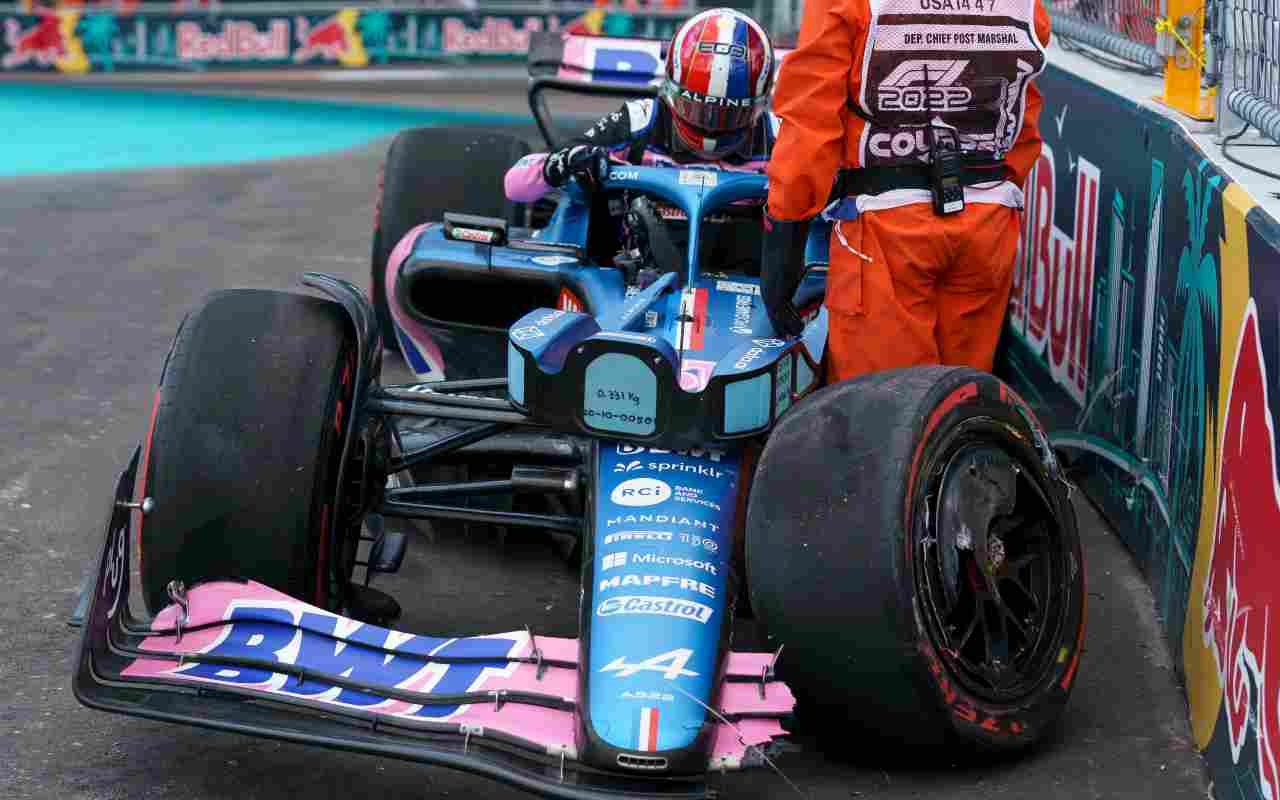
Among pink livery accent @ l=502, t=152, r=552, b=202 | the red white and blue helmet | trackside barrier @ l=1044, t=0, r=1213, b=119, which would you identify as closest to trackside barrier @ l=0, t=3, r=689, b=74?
trackside barrier @ l=1044, t=0, r=1213, b=119

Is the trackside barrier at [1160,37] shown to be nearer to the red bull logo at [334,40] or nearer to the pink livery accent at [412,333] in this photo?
the pink livery accent at [412,333]

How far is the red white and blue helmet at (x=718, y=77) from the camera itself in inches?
232

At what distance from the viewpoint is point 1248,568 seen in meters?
3.92

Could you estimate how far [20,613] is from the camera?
5.30 metres

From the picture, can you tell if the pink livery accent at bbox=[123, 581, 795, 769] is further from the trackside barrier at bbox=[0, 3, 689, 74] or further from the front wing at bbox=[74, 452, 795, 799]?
the trackside barrier at bbox=[0, 3, 689, 74]

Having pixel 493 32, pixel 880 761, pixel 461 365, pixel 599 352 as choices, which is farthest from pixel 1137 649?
pixel 493 32

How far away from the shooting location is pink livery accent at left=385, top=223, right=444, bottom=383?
6230 mm

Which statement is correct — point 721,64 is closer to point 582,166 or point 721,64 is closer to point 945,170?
point 582,166

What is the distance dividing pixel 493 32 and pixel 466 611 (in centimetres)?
1492

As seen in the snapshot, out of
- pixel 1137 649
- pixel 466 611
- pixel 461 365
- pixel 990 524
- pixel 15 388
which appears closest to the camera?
pixel 990 524

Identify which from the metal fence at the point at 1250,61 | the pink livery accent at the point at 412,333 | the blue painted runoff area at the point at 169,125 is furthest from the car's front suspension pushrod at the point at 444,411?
the blue painted runoff area at the point at 169,125

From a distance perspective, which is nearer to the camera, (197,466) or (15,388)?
(197,466)

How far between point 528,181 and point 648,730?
117 inches

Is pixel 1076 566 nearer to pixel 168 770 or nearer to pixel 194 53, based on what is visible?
pixel 168 770
